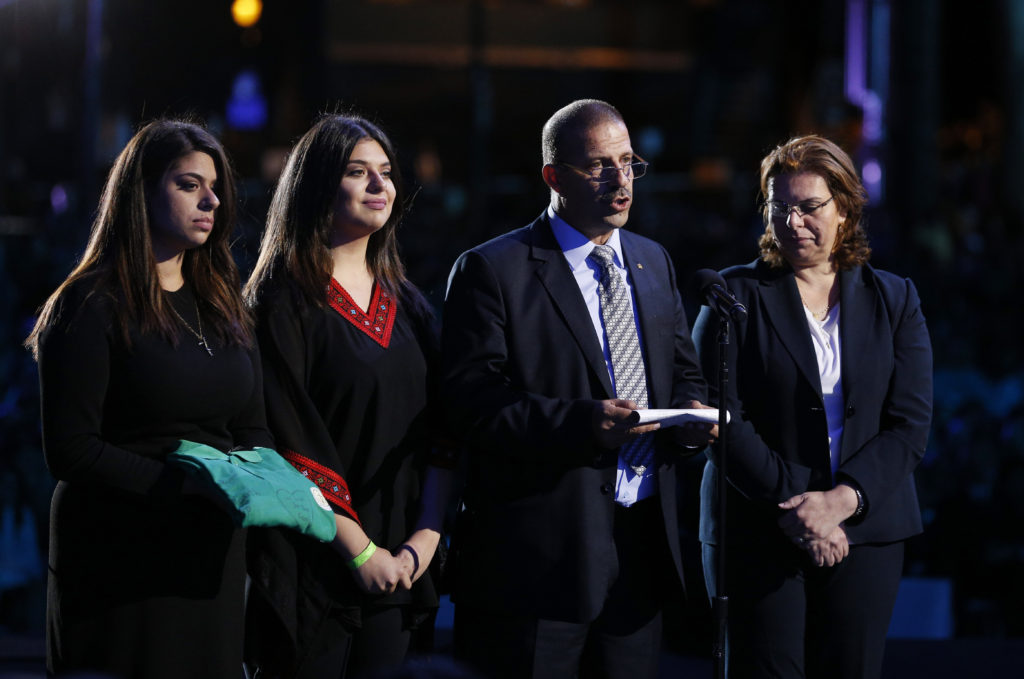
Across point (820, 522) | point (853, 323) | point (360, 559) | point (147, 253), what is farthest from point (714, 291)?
point (147, 253)

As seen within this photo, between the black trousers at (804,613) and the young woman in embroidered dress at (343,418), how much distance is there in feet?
2.71

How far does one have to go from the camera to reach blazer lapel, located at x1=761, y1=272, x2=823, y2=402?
3396mm

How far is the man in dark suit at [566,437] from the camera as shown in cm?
314

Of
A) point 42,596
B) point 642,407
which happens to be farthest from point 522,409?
point 42,596

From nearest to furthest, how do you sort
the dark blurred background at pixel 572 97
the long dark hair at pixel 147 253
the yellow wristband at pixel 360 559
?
the long dark hair at pixel 147 253
the yellow wristband at pixel 360 559
the dark blurred background at pixel 572 97

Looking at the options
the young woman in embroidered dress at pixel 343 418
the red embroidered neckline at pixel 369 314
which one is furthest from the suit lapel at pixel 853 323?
the red embroidered neckline at pixel 369 314

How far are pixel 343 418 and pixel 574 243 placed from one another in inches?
30.3

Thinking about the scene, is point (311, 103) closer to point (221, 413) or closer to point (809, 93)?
point (809, 93)

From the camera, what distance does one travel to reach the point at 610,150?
3250 mm

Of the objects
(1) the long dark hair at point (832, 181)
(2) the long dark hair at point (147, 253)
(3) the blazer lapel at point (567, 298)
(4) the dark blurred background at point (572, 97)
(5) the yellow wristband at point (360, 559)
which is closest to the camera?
(2) the long dark hair at point (147, 253)

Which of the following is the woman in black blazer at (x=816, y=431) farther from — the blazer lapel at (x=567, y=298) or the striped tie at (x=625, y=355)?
Result: the blazer lapel at (x=567, y=298)

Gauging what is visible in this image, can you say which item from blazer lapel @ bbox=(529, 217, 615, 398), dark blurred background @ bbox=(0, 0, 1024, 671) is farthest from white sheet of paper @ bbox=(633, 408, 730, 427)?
dark blurred background @ bbox=(0, 0, 1024, 671)

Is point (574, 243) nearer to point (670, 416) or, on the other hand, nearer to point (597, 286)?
point (597, 286)

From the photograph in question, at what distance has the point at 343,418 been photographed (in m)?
3.18
